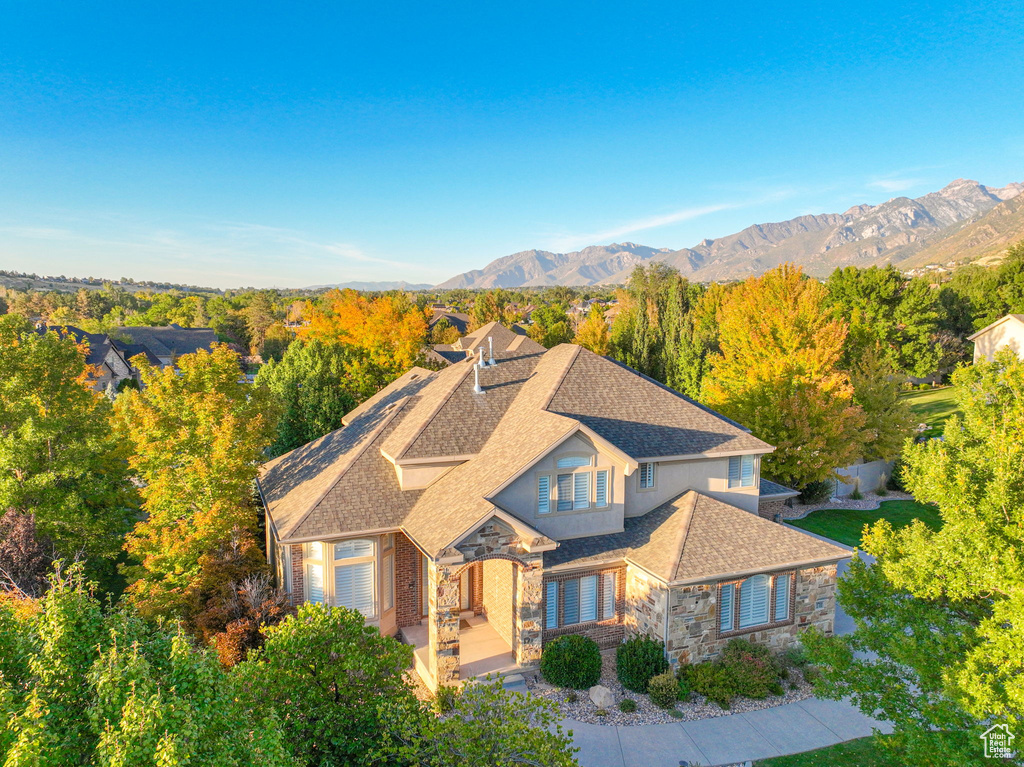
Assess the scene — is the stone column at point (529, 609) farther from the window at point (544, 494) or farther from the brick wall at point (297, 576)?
the brick wall at point (297, 576)

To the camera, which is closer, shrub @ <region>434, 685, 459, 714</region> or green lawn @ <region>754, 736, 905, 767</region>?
green lawn @ <region>754, 736, 905, 767</region>

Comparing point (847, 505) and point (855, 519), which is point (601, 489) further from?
point (847, 505)

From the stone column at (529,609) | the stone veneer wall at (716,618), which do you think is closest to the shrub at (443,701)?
the stone column at (529,609)

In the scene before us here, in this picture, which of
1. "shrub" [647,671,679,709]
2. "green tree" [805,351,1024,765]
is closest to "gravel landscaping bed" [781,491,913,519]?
"shrub" [647,671,679,709]

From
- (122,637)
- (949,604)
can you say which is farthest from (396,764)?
(949,604)

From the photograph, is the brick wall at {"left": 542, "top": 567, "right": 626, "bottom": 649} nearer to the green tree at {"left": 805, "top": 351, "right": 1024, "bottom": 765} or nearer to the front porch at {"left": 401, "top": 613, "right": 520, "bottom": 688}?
the front porch at {"left": 401, "top": 613, "right": 520, "bottom": 688}

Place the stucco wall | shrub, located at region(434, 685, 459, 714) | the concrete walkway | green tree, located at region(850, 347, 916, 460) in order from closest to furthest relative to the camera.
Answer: the concrete walkway < shrub, located at region(434, 685, 459, 714) < green tree, located at region(850, 347, 916, 460) < the stucco wall
